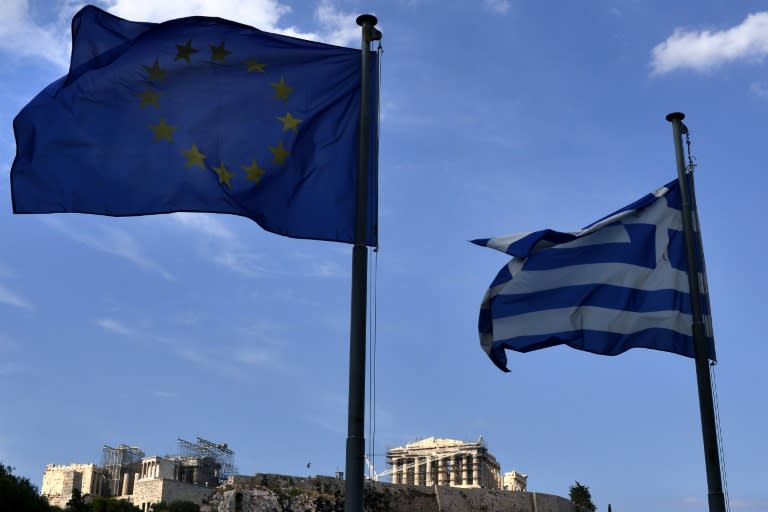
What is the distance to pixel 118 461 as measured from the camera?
4783 inches

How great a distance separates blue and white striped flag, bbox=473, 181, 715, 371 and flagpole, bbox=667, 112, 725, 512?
1.06 ft

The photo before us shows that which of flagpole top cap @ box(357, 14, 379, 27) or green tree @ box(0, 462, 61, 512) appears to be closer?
flagpole top cap @ box(357, 14, 379, 27)

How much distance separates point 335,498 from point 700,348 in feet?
98.1

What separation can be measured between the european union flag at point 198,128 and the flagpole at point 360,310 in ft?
0.84

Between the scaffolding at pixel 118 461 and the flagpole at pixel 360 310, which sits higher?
the scaffolding at pixel 118 461

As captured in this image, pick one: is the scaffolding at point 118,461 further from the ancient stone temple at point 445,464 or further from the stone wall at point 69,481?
the ancient stone temple at point 445,464

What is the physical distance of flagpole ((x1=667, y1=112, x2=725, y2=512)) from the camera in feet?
36.6

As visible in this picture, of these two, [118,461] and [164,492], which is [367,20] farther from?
[118,461]

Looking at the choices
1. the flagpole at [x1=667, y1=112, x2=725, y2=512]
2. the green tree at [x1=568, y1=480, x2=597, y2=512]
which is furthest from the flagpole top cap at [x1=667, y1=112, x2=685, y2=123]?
the green tree at [x1=568, y1=480, x2=597, y2=512]

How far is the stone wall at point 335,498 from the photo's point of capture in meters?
38.5

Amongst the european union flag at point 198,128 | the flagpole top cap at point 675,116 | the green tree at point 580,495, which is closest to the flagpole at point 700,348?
the flagpole top cap at point 675,116

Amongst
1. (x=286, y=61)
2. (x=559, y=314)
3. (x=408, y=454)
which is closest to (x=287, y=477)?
(x=559, y=314)

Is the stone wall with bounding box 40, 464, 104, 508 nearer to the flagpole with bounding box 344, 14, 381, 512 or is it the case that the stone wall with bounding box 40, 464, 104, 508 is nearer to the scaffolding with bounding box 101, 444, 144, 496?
the scaffolding with bounding box 101, 444, 144, 496

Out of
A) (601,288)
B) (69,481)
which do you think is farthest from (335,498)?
(69,481)
